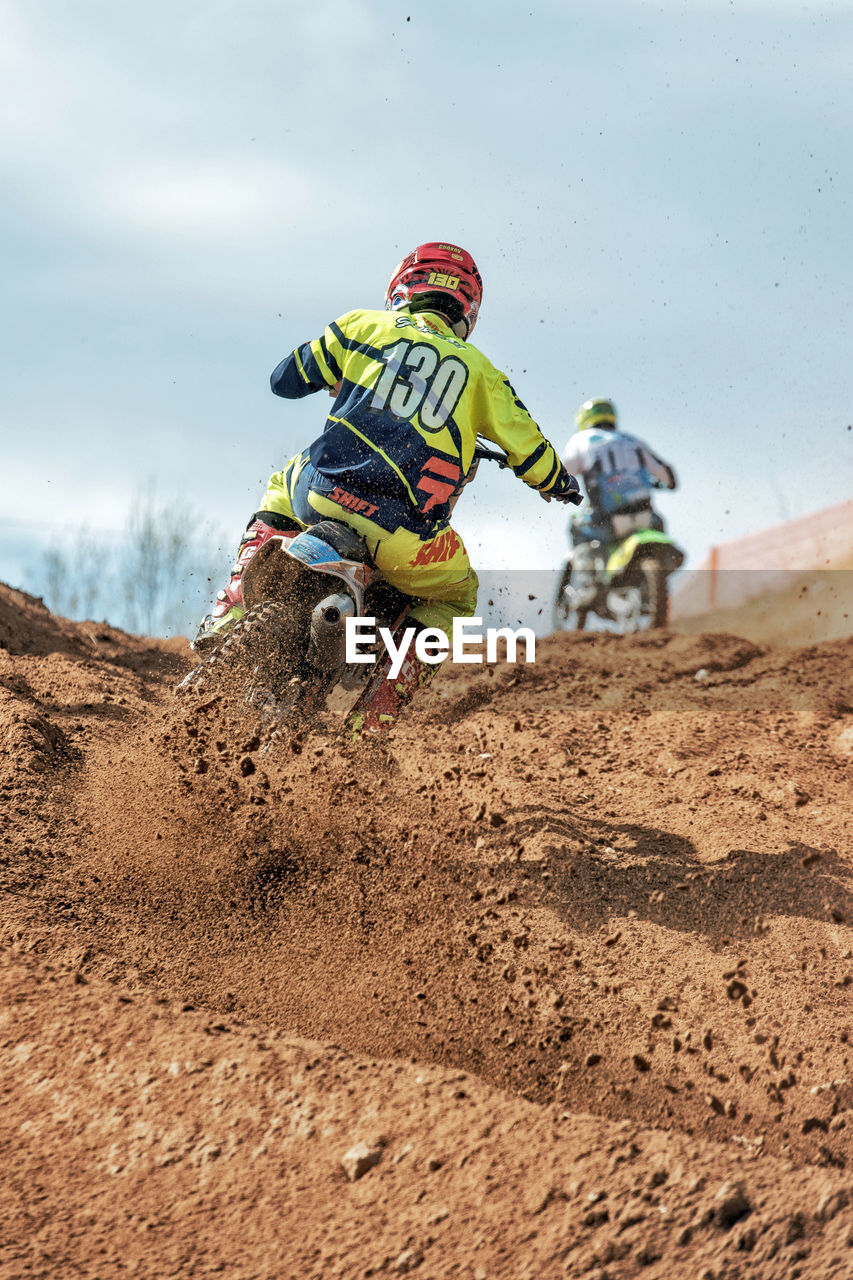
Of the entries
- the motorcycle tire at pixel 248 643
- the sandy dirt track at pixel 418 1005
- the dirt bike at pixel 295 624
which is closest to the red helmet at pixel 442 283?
the dirt bike at pixel 295 624

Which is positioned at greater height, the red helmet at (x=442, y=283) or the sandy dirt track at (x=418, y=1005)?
the red helmet at (x=442, y=283)

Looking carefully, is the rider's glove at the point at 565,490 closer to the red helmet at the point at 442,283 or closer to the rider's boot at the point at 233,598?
the red helmet at the point at 442,283

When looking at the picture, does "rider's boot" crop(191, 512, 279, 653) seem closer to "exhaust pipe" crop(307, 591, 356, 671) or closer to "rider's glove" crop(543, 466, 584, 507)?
"exhaust pipe" crop(307, 591, 356, 671)

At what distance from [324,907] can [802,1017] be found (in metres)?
1.57

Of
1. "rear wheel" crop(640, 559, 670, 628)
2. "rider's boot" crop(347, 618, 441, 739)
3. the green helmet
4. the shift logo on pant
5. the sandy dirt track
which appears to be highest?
the green helmet

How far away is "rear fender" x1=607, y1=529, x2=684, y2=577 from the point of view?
10336 millimetres

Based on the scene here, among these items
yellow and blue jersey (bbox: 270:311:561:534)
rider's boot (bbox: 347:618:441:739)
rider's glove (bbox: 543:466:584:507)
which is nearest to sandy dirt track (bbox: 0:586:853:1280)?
rider's boot (bbox: 347:618:441:739)

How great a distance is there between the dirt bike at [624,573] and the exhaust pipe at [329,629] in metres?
6.79

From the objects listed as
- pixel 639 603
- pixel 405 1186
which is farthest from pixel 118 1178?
pixel 639 603

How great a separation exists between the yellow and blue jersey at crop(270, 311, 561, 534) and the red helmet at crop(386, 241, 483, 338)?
152 mm

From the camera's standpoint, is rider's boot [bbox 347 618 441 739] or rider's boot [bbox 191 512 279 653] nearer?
rider's boot [bbox 191 512 279 653]

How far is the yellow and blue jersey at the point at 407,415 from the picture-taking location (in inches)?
154

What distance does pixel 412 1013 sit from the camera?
312cm

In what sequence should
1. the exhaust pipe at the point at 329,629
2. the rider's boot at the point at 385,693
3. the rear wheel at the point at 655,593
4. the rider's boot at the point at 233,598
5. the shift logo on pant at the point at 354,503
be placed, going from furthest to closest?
1. the rear wheel at the point at 655,593
2. the rider's boot at the point at 385,693
3. the rider's boot at the point at 233,598
4. the shift logo on pant at the point at 354,503
5. the exhaust pipe at the point at 329,629
